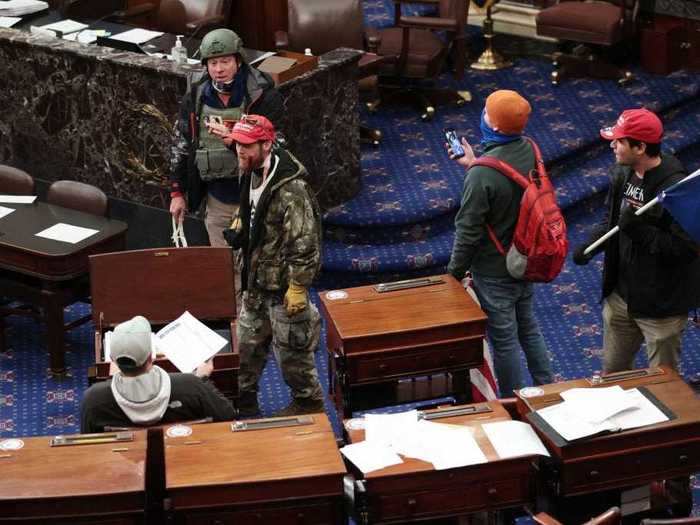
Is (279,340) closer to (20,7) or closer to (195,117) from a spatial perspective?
(195,117)

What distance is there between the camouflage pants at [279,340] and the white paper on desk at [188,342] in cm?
28

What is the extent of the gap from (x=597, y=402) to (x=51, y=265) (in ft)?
10.5

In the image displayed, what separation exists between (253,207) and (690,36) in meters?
5.39

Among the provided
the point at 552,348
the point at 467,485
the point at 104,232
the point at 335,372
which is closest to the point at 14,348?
the point at 104,232

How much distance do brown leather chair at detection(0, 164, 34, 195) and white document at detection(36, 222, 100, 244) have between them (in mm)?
536

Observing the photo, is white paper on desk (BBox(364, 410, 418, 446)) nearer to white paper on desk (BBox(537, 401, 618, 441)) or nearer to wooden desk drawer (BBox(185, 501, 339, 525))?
wooden desk drawer (BBox(185, 501, 339, 525))

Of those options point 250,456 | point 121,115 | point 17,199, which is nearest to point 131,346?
point 250,456

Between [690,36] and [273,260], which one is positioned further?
[690,36]

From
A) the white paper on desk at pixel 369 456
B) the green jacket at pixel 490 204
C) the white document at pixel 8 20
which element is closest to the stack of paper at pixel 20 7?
the white document at pixel 8 20

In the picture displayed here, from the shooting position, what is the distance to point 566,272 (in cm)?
819

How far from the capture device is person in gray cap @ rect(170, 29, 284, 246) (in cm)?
659

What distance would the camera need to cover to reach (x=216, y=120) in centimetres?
668

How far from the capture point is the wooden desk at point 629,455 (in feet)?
15.8

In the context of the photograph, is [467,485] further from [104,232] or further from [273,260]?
[104,232]
